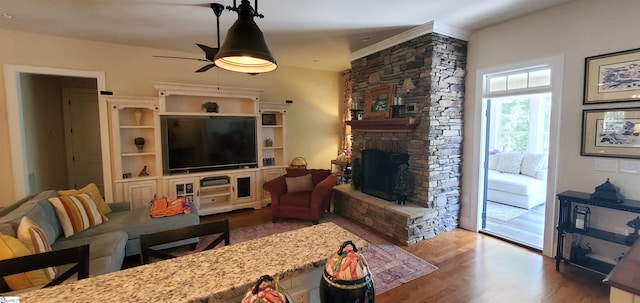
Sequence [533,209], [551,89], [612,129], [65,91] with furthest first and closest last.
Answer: [65,91] < [533,209] < [551,89] < [612,129]

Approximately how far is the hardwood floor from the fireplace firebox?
907mm

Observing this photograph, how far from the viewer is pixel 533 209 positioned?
16.1 ft

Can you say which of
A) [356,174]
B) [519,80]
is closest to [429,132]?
[519,80]

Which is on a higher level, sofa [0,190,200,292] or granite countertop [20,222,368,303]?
granite countertop [20,222,368,303]

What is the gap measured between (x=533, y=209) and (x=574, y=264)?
88.7 inches

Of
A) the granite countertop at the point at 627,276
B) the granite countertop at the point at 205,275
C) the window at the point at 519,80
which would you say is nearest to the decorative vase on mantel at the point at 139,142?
the granite countertop at the point at 205,275

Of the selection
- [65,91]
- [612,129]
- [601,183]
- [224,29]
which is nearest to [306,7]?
[224,29]

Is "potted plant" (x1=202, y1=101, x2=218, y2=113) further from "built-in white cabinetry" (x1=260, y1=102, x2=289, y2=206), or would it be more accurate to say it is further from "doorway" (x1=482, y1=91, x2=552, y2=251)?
"doorway" (x1=482, y1=91, x2=552, y2=251)

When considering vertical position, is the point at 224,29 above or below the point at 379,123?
above

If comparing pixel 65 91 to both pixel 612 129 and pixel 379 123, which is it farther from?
pixel 612 129

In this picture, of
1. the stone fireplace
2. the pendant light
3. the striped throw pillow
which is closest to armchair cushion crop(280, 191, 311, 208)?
the stone fireplace

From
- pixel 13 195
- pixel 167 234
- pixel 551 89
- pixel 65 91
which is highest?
pixel 65 91

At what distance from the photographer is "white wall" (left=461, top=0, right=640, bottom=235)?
268 cm

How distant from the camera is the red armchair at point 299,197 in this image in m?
4.21
